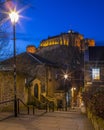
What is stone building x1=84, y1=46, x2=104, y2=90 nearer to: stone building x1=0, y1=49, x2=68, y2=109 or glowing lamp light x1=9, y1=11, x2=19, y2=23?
stone building x1=0, y1=49, x2=68, y2=109

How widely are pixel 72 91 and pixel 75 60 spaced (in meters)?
11.5

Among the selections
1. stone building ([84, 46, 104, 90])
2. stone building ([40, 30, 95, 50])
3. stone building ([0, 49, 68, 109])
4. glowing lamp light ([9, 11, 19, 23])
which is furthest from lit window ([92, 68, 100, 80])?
stone building ([40, 30, 95, 50])

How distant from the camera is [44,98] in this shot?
4462cm

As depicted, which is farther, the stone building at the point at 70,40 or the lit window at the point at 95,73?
the stone building at the point at 70,40

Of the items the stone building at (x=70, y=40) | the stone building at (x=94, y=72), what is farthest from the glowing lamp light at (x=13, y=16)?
the stone building at (x=70, y=40)

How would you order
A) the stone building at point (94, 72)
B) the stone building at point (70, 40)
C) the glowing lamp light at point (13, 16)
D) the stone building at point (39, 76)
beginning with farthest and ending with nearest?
the stone building at point (70, 40) < the stone building at point (39, 76) < the stone building at point (94, 72) < the glowing lamp light at point (13, 16)

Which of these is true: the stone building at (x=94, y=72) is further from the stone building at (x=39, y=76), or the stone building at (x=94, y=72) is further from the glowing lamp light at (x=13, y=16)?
the glowing lamp light at (x=13, y=16)

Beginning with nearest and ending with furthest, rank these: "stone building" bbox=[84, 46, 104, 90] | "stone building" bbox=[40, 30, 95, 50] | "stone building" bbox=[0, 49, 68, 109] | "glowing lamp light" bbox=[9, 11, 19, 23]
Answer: "glowing lamp light" bbox=[9, 11, 19, 23] → "stone building" bbox=[84, 46, 104, 90] → "stone building" bbox=[0, 49, 68, 109] → "stone building" bbox=[40, 30, 95, 50]

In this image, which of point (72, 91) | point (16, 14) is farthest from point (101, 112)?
point (72, 91)

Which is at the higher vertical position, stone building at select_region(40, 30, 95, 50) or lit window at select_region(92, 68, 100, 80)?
stone building at select_region(40, 30, 95, 50)

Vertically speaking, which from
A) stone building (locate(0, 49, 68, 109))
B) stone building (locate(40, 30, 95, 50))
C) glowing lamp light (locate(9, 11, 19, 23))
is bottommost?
stone building (locate(0, 49, 68, 109))

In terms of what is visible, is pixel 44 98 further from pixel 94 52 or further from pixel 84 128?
pixel 84 128

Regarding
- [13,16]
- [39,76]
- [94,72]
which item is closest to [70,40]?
[39,76]

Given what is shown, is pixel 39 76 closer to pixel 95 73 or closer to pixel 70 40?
pixel 95 73
